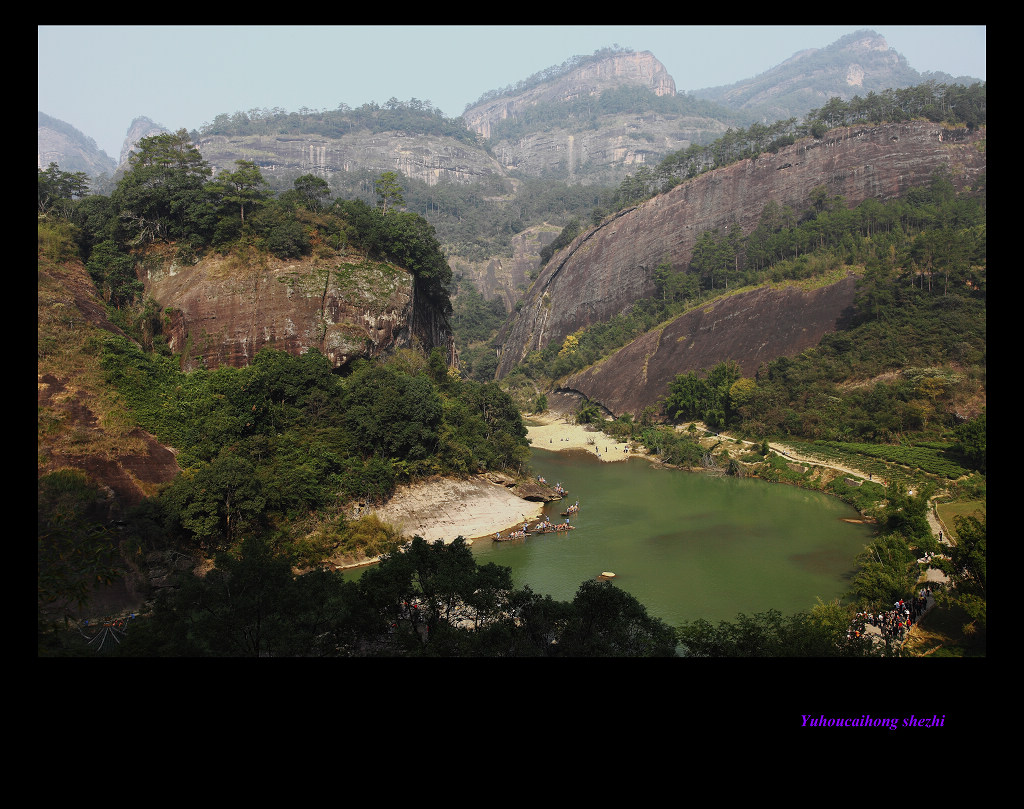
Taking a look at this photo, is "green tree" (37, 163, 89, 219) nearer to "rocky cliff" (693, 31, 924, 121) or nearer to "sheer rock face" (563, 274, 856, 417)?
"sheer rock face" (563, 274, 856, 417)

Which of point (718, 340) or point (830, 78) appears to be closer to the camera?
point (718, 340)

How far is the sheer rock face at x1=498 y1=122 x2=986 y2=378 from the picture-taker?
129 ft

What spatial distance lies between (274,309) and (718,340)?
85.3 feet

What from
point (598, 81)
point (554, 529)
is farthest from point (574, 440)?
point (598, 81)

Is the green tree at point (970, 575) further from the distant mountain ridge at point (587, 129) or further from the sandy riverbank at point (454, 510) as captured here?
the distant mountain ridge at point (587, 129)

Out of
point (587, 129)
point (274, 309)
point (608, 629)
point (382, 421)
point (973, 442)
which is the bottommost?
point (608, 629)

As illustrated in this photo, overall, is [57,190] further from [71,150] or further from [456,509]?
[71,150]

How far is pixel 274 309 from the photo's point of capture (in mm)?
22875

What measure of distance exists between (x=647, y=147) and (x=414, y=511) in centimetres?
12508

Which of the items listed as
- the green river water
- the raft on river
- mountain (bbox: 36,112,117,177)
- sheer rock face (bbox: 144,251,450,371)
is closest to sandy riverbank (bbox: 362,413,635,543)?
the raft on river

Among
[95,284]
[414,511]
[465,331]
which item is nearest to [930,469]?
[414,511]

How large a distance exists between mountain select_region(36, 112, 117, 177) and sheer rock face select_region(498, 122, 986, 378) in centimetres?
9883

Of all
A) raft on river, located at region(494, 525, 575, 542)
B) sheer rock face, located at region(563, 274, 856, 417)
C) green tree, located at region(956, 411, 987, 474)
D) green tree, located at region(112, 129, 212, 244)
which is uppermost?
green tree, located at region(112, 129, 212, 244)
